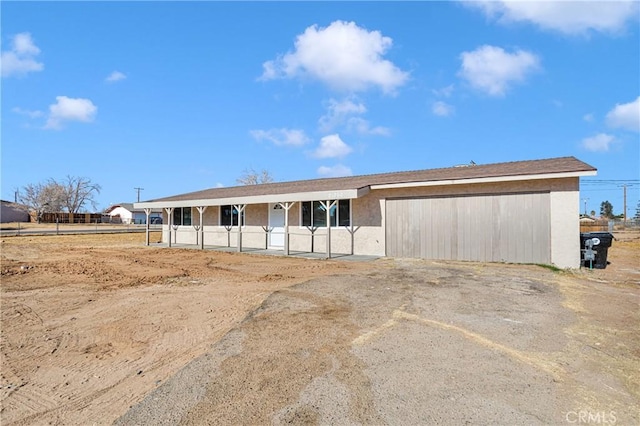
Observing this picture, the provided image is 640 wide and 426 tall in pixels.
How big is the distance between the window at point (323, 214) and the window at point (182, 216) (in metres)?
7.20

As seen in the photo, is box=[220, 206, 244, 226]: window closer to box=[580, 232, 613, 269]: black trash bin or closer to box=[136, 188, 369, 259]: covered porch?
box=[136, 188, 369, 259]: covered porch

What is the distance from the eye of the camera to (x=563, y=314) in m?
5.28

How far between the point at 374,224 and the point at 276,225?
176 inches

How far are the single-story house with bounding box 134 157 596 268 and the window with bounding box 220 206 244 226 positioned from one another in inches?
42.1

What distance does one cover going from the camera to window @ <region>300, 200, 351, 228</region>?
44.5 ft

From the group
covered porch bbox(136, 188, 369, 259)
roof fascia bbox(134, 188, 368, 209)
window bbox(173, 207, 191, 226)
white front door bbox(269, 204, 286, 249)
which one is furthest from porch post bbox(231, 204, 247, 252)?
window bbox(173, 207, 191, 226)

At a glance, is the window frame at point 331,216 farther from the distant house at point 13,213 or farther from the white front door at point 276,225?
the distant house at point 13,213

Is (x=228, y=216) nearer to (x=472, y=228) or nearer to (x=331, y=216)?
(x=331, y=216)

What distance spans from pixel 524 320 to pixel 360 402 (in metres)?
3.35

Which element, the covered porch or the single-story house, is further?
the covered porch

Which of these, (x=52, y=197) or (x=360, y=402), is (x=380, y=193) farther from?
(x=52, y=197)
